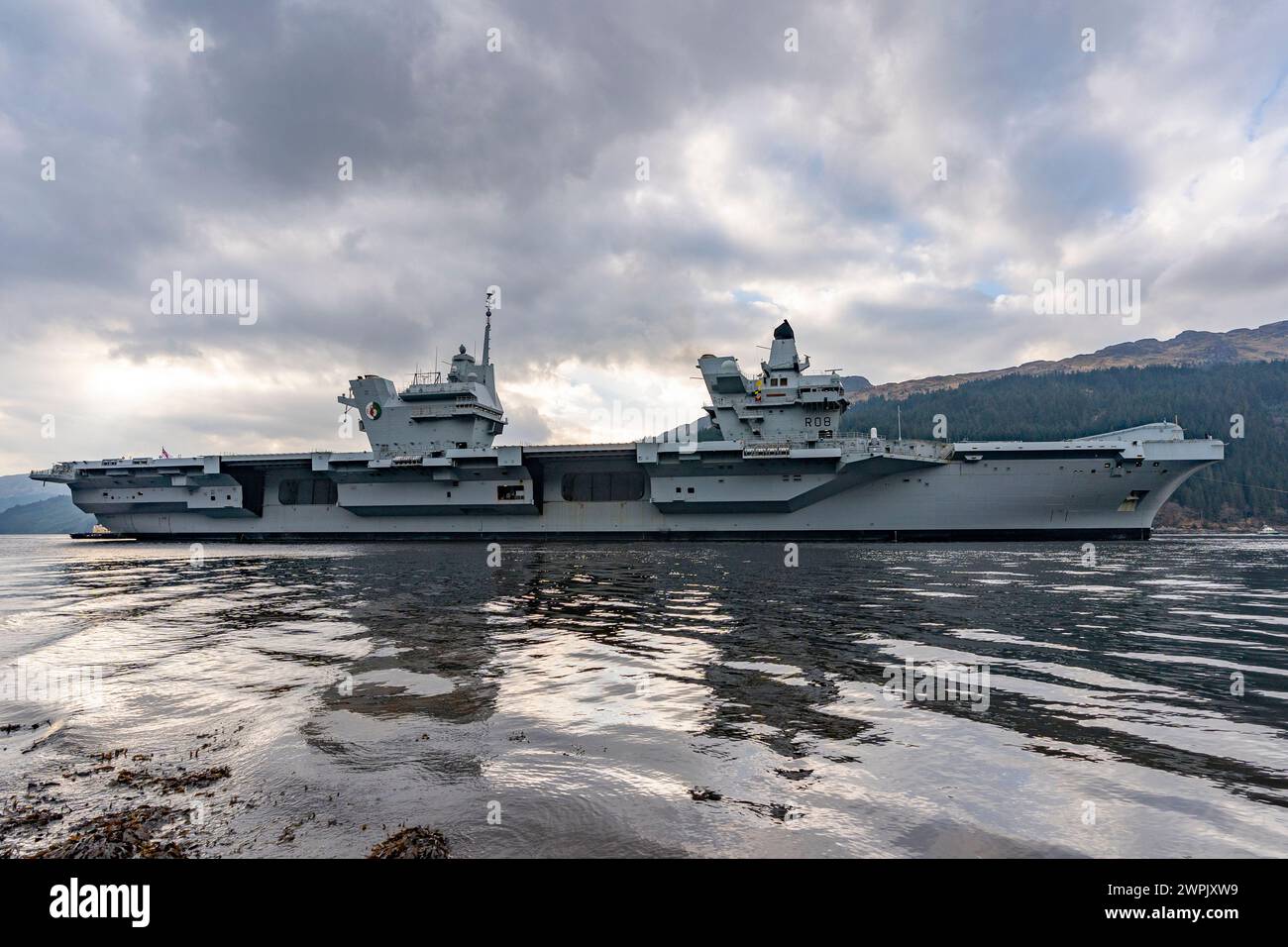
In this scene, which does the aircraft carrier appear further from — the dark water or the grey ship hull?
the dark water

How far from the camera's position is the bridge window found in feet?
119

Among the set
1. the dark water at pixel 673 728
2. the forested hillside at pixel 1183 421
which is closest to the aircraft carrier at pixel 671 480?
the dark water at pixel 673 728

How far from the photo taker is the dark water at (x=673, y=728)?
3.32 metres

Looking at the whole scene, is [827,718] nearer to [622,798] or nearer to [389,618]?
[622,798]

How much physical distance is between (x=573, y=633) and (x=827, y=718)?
16.3ft

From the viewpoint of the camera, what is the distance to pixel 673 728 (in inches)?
200

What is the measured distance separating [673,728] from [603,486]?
31739 millimetres

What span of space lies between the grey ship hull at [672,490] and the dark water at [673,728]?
787 inches

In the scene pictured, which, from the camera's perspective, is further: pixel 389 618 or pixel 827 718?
pixel 389 618

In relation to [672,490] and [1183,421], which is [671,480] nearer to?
[672,490]

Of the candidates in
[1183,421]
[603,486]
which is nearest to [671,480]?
[603,486]

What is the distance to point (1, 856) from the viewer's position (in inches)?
119

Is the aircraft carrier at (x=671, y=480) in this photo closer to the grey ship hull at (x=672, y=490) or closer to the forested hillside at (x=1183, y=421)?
the grey ship hull at (x=672, y=490)

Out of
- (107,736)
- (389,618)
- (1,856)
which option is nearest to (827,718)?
(1,856)
